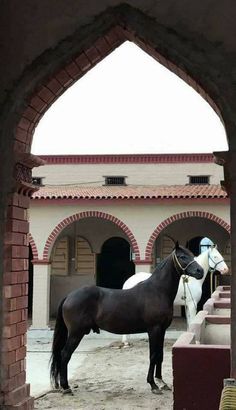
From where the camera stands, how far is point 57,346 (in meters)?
7.61

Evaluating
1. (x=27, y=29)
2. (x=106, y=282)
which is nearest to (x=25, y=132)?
(x=27, y=29)

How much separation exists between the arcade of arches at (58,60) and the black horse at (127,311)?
8.70ft

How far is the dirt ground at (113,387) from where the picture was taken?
6.55 meters

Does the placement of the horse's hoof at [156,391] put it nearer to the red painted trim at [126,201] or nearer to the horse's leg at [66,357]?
the horse's leg at [66,357]

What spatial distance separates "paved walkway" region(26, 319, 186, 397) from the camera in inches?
345

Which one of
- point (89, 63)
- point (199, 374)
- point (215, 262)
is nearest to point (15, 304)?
point (199, 374)

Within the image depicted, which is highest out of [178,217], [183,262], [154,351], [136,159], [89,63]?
[136,159]

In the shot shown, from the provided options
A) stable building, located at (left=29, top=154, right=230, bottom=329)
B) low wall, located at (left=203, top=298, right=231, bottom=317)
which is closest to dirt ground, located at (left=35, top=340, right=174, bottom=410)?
low wall, located at (left=203, top=298, right=231, bottom=317)

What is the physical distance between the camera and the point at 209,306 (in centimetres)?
841

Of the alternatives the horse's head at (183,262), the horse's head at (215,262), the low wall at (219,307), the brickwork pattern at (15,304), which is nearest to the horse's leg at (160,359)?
the horse's head at (183,262)

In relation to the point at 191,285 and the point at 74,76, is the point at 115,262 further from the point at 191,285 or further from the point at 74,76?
the point at 74,76

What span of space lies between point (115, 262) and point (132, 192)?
10.4 ft

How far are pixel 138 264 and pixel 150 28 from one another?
12.1 meters

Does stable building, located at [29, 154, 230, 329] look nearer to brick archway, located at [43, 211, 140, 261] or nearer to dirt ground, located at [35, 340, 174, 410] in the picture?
brick archway, located at [43, 211, 140, 261]
